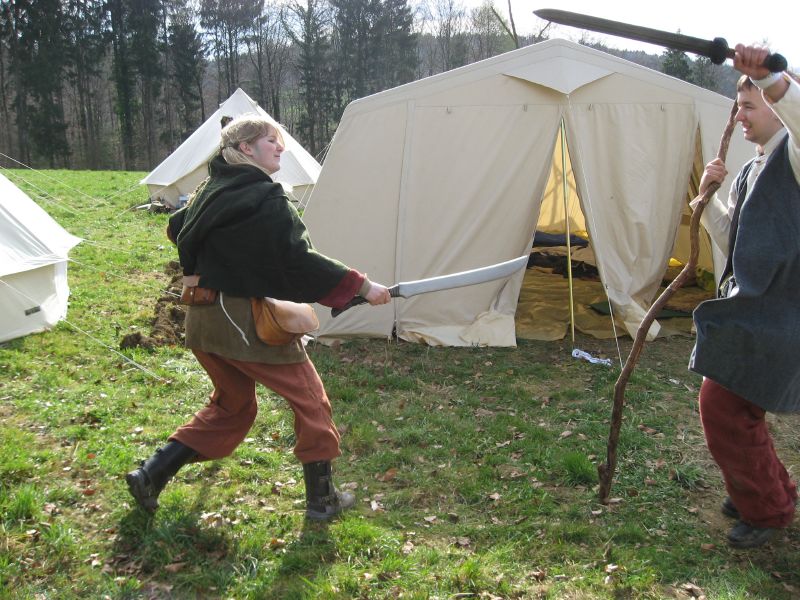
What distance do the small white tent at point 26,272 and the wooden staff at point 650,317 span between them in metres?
4.67

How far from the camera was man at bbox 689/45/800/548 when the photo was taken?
244 centimetres

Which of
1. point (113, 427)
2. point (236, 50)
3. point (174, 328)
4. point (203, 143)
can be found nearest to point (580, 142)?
point (174, 328)

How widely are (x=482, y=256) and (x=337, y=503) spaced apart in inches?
133

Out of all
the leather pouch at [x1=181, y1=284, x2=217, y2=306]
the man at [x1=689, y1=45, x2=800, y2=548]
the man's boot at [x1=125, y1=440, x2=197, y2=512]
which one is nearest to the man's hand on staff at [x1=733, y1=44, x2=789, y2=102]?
the man at [x1=689, y1=45, x2=800, y2=548]

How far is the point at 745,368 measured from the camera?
8.23ft

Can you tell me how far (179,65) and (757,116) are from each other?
3494 centimetres

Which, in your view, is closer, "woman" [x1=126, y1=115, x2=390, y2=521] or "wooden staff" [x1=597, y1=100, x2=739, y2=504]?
"woman" [x1=126, y1=115, x2=390, y2=521]

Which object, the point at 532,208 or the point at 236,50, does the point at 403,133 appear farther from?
the point at 236,50

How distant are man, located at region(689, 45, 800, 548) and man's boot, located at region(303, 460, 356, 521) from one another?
5.40 feet

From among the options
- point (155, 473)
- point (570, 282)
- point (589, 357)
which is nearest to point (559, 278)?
point (570, 282)

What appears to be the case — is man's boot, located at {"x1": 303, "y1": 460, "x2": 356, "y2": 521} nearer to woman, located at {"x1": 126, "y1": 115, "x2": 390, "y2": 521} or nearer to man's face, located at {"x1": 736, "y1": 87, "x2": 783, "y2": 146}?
woman, located at {"x1": 126, "y1": 115, "x2": 390, "y2": 521}

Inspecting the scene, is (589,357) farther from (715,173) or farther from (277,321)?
(277,321)

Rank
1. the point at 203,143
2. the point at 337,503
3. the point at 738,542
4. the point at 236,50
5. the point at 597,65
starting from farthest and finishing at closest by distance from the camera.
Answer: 1. the point at 236,50
2. the point at 203,143
3. the point at 597,65
4. the point at 337,503
5. the point at 738,542

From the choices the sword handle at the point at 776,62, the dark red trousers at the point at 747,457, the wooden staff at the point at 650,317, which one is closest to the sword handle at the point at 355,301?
the wooden staff at the point at 650,317
